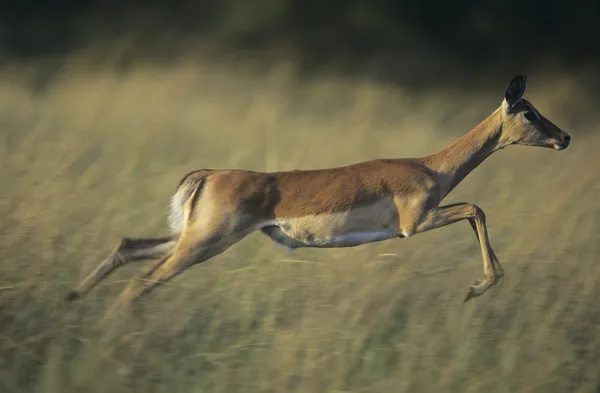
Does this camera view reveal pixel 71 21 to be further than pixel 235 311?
Yes

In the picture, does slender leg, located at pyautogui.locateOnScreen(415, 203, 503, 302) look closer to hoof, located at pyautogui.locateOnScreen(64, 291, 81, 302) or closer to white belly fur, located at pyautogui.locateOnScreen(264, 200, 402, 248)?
white belly fur, located at pyautogui.locateOnScreen(264, 200, 402, 248)

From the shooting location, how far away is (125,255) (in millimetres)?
6844

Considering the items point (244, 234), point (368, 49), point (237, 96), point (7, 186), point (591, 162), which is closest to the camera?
point (244, 234)

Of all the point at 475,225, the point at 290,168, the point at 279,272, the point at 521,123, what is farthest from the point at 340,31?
the point at 475,225

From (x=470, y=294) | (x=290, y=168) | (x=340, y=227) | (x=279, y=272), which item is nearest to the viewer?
(x=470, y=294)

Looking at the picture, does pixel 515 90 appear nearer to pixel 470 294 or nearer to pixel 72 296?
pixel 470 294

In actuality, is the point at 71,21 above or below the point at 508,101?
above

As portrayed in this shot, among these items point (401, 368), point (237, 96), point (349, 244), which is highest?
point (237, 96)

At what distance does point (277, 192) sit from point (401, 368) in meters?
1.07

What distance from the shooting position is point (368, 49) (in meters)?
14.0

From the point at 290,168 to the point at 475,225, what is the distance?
3.06 metres

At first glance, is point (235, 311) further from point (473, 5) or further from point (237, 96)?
point (473, 5)

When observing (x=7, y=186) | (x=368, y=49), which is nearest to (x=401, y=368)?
(x=7, y=186)

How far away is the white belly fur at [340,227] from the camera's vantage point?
6773 mm
